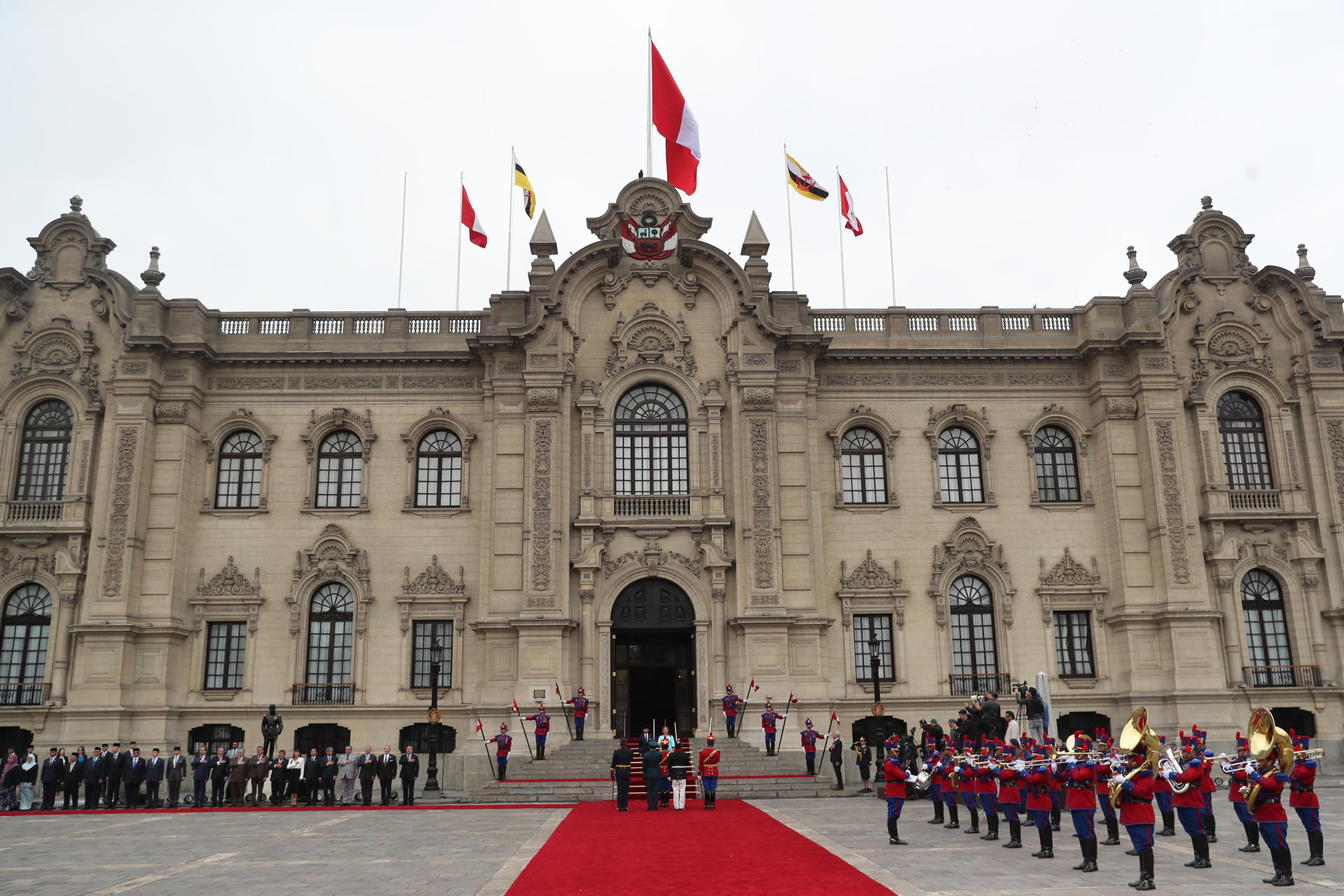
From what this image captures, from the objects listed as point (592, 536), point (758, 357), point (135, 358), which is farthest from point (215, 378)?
point (758, 357)

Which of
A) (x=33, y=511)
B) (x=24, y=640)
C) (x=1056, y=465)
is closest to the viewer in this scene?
(x=24, y=640)

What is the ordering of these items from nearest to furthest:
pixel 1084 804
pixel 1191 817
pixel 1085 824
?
pixel 1191 817
pixel 1085 824
pixel 1084 804

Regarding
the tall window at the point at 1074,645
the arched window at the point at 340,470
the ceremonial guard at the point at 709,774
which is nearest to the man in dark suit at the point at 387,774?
the ceremonial guard at the point at 709,774

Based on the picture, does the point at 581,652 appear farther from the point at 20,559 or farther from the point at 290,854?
the point at 20,559

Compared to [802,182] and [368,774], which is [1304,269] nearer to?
[802,182]

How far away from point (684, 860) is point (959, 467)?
69.4 feet

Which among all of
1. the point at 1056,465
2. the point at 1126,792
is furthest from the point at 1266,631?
the point at 1126,792

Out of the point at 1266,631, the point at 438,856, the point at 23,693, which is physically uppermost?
the point at 1266,631

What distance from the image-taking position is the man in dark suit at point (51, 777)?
995 inches

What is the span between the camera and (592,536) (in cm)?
3158

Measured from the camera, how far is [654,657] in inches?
1252

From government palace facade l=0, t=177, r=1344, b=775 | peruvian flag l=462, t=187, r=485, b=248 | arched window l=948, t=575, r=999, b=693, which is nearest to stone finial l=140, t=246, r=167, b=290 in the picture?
government palace facade l=0, t=177, r=1344, b=775

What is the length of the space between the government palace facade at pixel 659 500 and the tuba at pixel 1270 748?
17.3m

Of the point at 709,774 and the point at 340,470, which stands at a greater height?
the point at 340,470
